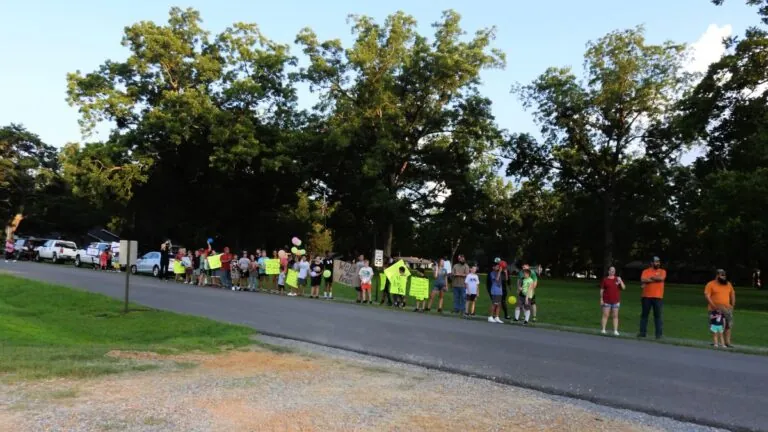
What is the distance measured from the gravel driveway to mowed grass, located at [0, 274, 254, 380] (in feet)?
3.33

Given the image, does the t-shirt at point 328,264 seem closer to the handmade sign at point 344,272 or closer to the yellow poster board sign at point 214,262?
the handmade sign at point 344,272

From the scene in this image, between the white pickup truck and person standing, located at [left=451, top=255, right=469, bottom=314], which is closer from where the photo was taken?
person standing, located at [left=451, top=255, right=469, bottom=314]

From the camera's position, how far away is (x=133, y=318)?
16172 mm

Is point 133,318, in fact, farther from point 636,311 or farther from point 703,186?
point 703,186

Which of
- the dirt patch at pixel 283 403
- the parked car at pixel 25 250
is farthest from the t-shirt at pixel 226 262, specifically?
the parked car at pixel 25 250

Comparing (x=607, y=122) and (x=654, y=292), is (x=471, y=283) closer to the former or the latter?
(x=654, y=292)

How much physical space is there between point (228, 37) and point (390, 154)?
592 inches

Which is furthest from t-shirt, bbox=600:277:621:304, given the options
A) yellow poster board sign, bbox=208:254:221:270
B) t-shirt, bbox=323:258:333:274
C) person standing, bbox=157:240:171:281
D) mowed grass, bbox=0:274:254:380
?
person standing, bbox=157:240:171:281

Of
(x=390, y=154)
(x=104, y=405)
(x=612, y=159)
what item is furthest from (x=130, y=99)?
(x=104, y=405)

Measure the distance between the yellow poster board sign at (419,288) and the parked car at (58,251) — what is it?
35629 millimetres

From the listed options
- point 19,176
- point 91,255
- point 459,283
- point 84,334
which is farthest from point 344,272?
point 19,176

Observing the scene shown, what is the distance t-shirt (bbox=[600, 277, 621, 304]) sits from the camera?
16531mm

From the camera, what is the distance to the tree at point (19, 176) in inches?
2709

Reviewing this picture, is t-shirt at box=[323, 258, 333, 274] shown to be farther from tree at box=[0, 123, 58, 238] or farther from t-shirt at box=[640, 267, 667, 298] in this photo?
tree at box=[0, 123, 58, 238]
